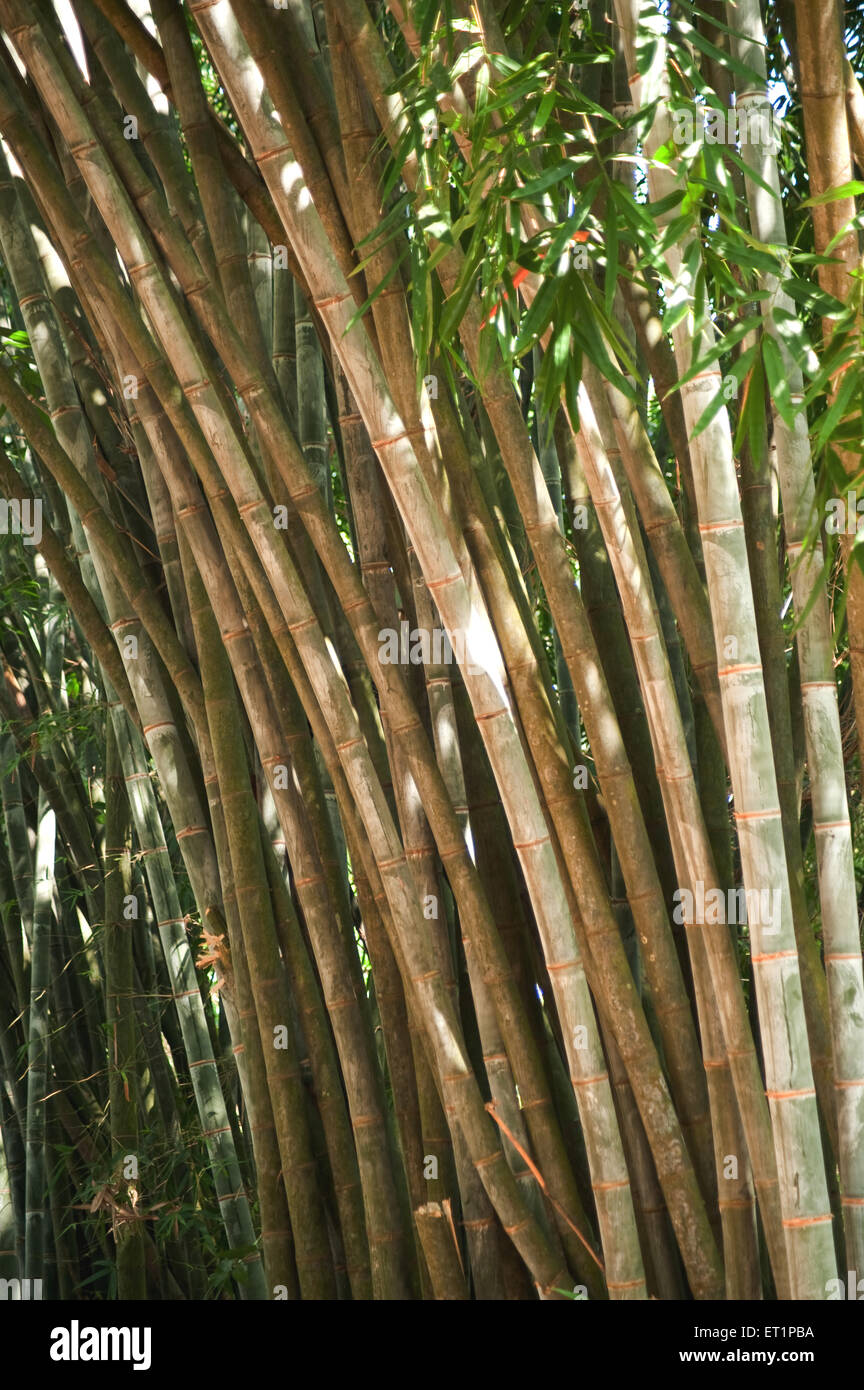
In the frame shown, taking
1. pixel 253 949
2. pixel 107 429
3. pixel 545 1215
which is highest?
pixel 107 429

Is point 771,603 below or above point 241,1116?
above

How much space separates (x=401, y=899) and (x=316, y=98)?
4.06ft

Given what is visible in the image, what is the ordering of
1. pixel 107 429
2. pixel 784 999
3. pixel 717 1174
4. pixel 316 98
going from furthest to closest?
pixel 107 429
pixel 316 98
pixel 717 1174
pixel 784 999

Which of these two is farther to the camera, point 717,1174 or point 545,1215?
point 545,1215

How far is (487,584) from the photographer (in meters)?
1.81

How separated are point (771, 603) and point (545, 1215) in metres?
0.96

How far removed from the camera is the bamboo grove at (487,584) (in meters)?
1.45

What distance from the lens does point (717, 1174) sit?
164 centimetres

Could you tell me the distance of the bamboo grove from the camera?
56.9 inches

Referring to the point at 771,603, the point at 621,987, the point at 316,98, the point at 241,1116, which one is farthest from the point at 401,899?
the point at 241,1116

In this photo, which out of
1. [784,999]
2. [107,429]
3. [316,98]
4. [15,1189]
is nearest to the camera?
[784,999]
